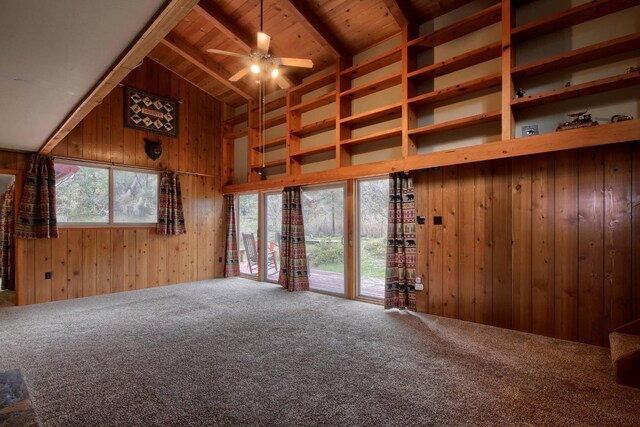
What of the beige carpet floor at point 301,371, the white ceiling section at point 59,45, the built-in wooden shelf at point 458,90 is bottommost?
the beige carpet floor at point 301,371

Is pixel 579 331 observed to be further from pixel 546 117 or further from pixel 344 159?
pixel 344 159

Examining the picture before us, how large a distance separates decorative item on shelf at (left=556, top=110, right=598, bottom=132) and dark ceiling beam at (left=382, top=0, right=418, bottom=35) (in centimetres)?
214

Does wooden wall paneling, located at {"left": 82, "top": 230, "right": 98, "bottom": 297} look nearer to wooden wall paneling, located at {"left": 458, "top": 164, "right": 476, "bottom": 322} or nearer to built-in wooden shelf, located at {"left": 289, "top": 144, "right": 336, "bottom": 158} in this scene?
built-in wooden shelf, located at {"left": 289, "top": 144, "right": 336, "bottom": 158}

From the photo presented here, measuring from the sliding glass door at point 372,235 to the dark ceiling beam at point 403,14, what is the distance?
1983 millimetres

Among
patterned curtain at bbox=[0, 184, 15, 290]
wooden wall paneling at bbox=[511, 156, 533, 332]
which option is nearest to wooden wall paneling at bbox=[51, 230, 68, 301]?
patterned curtain at bbox=[0, 184, 15, 290]

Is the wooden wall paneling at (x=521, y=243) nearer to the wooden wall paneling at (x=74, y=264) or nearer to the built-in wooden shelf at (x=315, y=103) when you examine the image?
the built-in wooden shelf at (x=315, y=103)

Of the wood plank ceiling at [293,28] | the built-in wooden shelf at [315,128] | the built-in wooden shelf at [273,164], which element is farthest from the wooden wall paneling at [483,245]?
the built-in wooden shelf at [273,164]

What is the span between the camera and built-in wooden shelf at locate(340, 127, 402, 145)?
4137 millimetres

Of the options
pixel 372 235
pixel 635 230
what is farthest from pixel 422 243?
pixel 635 230

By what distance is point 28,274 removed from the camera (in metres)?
4.47

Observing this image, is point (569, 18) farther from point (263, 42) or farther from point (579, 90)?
point (263, 42)

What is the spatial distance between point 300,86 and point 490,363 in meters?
4.72

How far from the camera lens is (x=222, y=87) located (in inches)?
247

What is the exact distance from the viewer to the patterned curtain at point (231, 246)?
6633 mm
